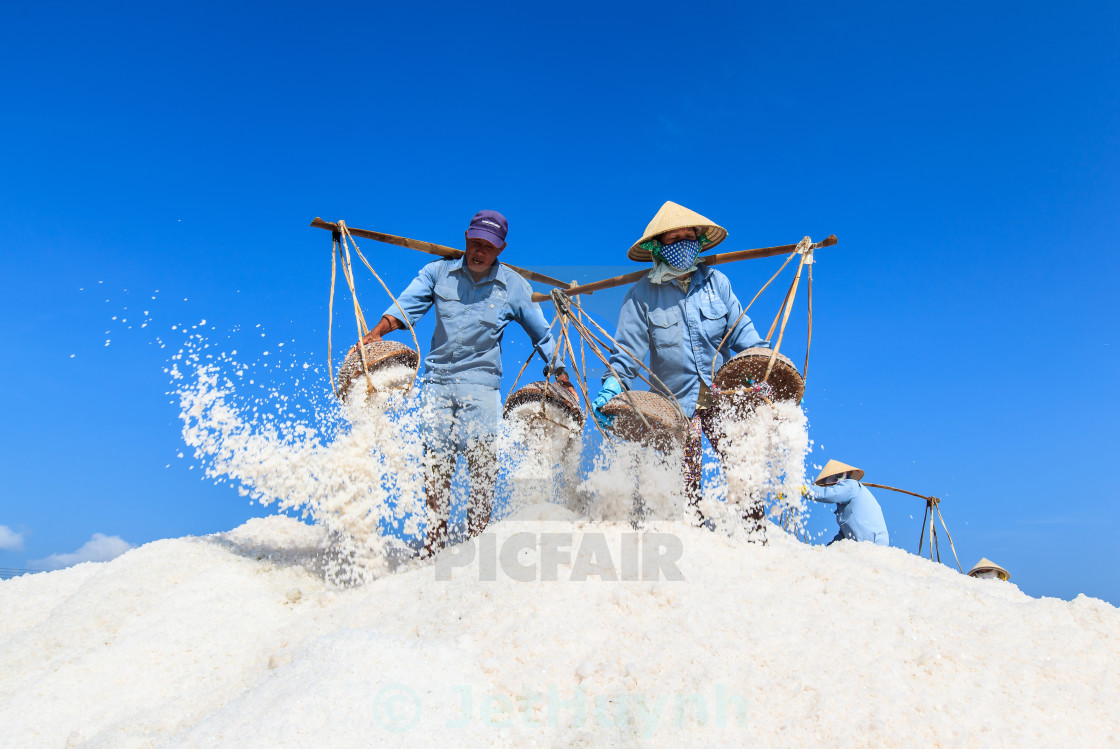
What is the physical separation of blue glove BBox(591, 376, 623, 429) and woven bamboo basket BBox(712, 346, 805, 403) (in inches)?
20.3

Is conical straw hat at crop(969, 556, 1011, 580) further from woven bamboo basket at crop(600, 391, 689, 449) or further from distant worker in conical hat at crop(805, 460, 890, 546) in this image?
woven bamboo basket at crop(600, 391, 689, 449)

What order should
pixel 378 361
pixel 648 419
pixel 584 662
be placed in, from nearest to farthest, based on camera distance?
pixel 584 662 → pixel 648 419 → pixel 378 361

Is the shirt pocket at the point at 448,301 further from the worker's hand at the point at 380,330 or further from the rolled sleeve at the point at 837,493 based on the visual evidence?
the rolled sleeve at the point at 837,493

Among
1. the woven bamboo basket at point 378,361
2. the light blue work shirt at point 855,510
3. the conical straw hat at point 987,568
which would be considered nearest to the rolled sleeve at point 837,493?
the light blue work shirt at point 855,510

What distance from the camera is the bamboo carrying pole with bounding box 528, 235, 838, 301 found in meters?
3.47

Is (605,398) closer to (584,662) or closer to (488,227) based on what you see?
(488,227)

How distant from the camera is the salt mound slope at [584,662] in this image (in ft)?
5.81

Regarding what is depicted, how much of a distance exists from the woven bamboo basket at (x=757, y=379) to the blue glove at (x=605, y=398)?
0.52 m

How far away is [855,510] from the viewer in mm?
5512

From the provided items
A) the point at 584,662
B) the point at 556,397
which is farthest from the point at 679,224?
the point at 584,662

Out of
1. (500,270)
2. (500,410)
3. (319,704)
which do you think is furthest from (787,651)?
(500,270)

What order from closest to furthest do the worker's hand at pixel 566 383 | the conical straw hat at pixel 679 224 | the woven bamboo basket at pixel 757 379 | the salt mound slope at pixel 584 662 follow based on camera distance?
1. the salt mound slope at pixel 584 662
2. the woven bamboo basket at pixel 757 379
3. the conical straw hat at pixel 679 224
4. the worker's hand at pixel 566 383

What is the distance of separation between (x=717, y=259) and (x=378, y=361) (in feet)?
6.63

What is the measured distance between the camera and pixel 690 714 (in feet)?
5.91
